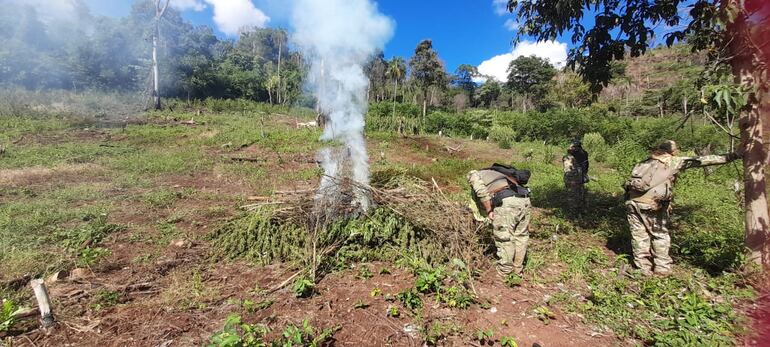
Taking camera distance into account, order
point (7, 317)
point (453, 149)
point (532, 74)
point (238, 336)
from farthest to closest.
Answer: point (532, 74), point (453, 149), point (7, 317), point (238, 336)

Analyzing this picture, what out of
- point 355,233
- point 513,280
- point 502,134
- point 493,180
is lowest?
point 513,280

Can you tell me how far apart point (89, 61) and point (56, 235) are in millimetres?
32412

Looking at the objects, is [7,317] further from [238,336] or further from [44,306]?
[238,336]

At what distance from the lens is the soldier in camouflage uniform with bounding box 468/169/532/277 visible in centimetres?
403

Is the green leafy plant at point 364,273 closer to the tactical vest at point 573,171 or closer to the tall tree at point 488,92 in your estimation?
the tactical vest at point 573,171

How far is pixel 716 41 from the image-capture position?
133 inches

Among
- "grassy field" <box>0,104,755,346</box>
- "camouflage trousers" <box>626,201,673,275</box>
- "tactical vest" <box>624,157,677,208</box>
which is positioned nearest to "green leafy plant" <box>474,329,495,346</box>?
"grassy field" <box>0,104,755,346</box>

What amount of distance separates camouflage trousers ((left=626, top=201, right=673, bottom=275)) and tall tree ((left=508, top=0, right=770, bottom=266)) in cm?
65

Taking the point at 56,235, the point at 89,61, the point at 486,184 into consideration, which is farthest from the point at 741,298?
the point at 89,61

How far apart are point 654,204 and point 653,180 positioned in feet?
0.85

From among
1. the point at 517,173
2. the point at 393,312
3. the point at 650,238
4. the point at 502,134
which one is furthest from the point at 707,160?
the point at 502,134

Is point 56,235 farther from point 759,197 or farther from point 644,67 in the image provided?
point 644,67

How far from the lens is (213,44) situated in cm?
4297

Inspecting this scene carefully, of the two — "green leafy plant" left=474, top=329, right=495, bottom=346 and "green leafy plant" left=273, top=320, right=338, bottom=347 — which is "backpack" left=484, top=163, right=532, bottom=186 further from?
"green leafy plant" left=273, top=320, right=338, bottom=347
